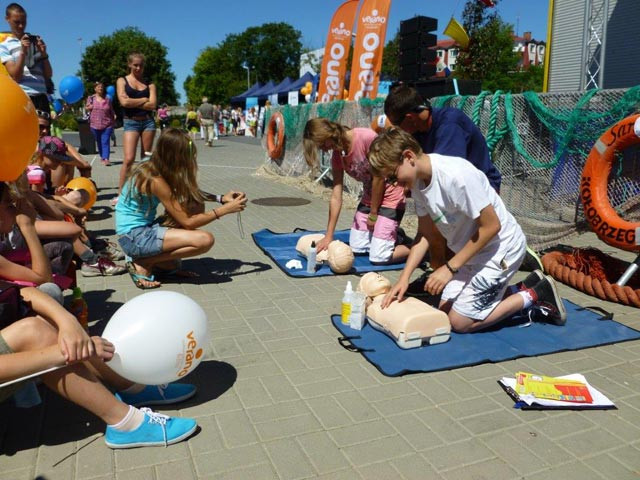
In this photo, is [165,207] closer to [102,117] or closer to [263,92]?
[102,117]

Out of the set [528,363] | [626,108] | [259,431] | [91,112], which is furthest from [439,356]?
[91,112]

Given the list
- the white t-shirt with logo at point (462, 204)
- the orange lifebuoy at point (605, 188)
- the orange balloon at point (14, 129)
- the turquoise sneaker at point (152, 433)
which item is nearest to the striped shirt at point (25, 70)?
the orange balloon at point (14, 129)

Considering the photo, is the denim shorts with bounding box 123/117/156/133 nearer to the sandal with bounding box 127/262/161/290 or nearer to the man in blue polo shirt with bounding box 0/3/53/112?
the man in blue polo shirt with bounding box 0/3/53/112

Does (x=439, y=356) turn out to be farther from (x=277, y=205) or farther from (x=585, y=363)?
(x=277, y=205)

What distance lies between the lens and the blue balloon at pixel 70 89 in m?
12.5

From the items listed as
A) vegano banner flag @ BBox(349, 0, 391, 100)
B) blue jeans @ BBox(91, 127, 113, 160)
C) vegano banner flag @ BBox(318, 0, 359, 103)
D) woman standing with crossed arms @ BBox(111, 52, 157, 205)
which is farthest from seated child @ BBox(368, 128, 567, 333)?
blue jeans @ BBox(91, 127, 113, 160)

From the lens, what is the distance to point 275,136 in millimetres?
13000

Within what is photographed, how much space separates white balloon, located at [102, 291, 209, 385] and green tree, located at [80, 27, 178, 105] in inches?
2507

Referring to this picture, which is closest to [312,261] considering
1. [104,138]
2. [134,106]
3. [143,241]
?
[143,241]

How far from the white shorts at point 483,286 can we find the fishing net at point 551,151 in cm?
205

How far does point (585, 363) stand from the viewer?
338cm

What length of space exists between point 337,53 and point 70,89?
6.52 metres

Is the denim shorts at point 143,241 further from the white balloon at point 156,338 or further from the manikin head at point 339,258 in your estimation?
the white balloon at point 156,338

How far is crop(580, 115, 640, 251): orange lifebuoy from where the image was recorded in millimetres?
4613
